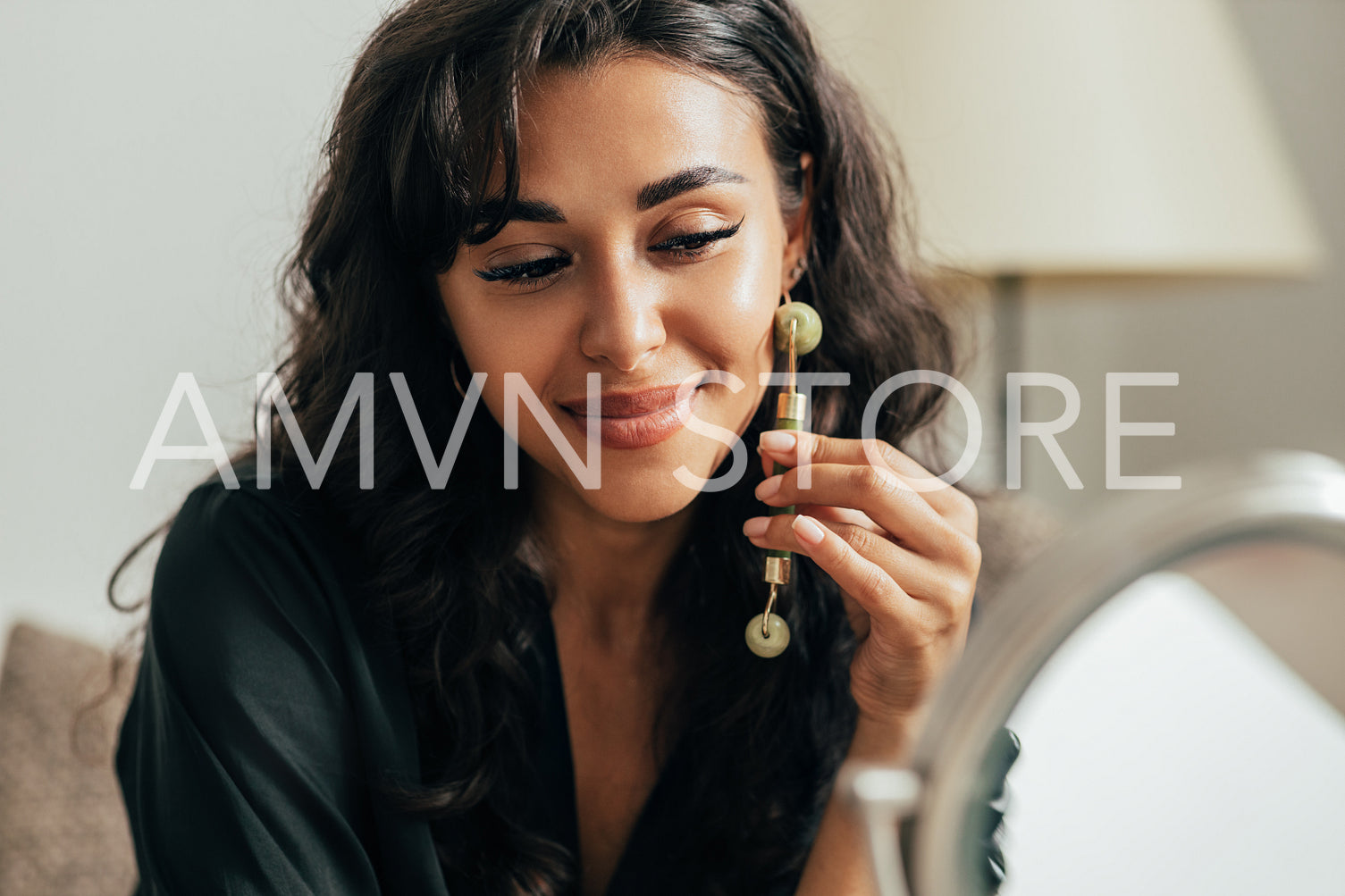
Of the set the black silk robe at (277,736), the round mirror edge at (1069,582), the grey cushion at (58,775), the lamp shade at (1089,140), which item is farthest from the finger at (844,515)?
the grey cushion at (58,775)

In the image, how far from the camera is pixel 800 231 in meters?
1.06

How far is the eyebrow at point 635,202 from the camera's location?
2.71ft

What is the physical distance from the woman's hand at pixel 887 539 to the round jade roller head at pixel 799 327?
0.13 metres

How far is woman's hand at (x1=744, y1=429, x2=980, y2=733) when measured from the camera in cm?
82

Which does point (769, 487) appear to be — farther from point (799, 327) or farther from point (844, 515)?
point (799, 327)

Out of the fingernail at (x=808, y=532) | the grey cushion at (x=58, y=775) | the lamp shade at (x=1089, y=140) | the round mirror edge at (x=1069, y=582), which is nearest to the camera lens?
the round mirror edge at (x=1069, y=582)

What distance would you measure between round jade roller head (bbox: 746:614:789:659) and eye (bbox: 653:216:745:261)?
0.31m

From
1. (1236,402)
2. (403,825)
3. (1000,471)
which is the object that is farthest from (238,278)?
(1236,402)

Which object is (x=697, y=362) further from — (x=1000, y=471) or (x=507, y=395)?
(x=1000, y=471)

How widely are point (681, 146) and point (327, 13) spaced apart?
2.91 ft

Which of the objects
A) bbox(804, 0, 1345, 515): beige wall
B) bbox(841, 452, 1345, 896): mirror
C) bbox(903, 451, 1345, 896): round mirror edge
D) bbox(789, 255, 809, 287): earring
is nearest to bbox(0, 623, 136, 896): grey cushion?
bbox(789, 255, 809, 287): earring

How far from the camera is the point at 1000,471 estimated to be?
6.56ft

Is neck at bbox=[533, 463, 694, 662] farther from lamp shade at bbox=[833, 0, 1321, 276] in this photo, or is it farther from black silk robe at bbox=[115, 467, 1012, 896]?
lamp shade at bbox=[833, 0, 1321, 276]

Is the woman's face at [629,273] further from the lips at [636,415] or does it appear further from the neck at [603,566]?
the neck at [603,566]
